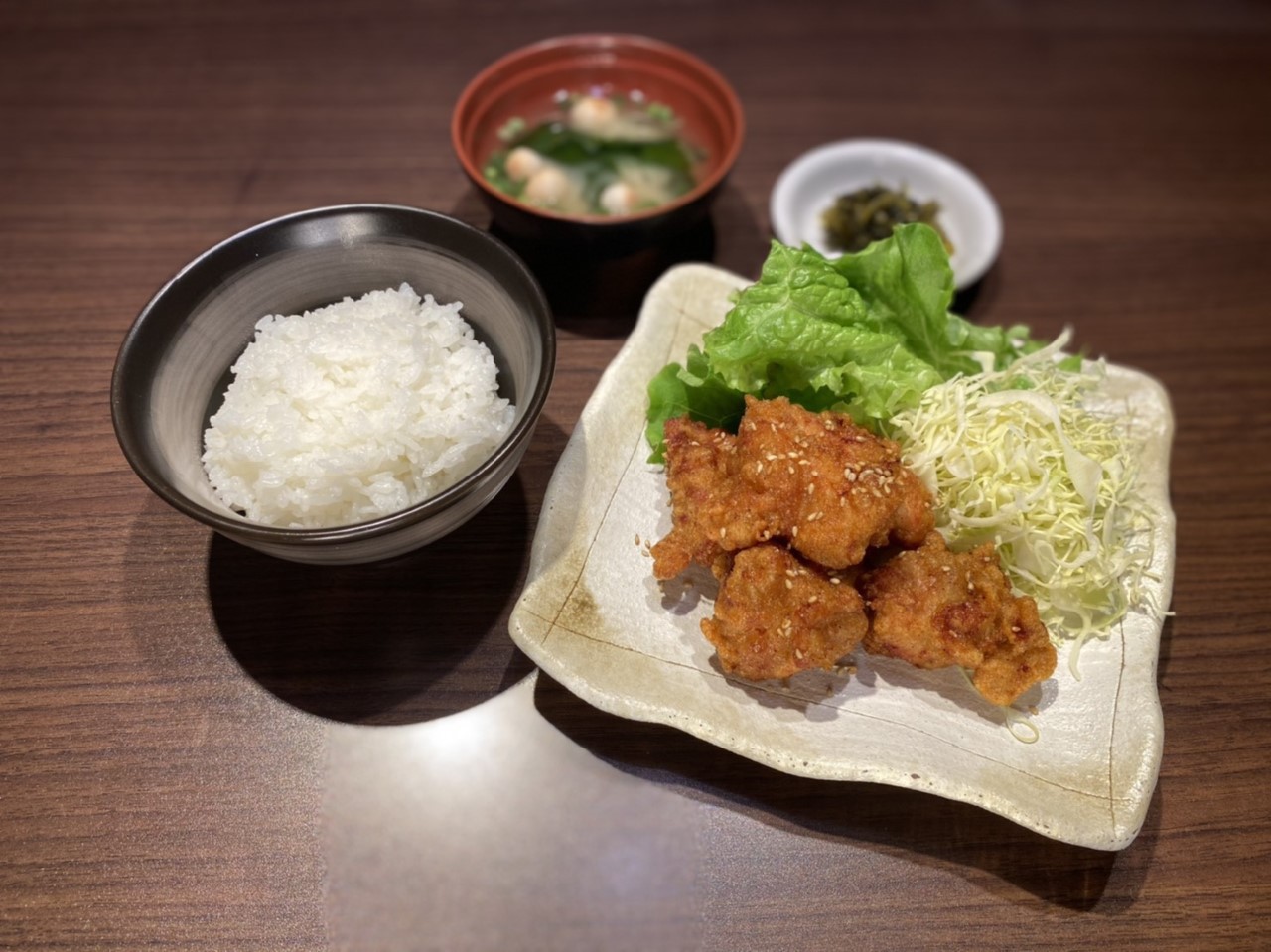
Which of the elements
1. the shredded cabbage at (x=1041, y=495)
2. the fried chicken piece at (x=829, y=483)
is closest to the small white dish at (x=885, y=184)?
the shredded cabbage at (x=1041, y=495)

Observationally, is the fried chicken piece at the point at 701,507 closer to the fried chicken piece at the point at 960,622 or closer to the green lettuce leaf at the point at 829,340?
the green lettuce leaf at the point at 829,340

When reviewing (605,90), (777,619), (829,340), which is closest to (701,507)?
(777,619)

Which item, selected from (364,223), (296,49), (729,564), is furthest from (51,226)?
(729,564)

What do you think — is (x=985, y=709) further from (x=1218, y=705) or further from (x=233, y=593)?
(x=233, y=593)

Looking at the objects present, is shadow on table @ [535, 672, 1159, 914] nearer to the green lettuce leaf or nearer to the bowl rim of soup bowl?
the green lettuce leaf

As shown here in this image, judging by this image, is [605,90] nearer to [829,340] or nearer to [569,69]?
[569,69]

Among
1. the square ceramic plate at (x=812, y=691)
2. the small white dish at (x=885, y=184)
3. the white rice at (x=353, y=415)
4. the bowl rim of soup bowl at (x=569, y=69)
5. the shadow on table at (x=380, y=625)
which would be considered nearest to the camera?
the square ceramic plate at (x=812, y=691)
